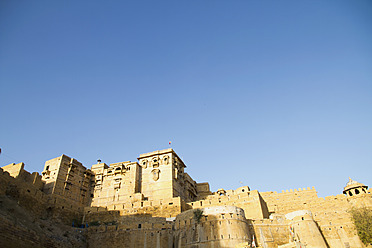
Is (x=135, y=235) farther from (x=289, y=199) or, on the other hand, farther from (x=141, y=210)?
(x=289, y=199)

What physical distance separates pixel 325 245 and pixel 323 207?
1242 centimetres

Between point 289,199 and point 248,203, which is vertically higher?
point 289,199

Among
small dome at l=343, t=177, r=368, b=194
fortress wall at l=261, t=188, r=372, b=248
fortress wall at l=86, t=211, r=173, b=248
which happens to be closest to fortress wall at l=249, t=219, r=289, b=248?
fortress wall at l=261, t=188, r=372, b=248

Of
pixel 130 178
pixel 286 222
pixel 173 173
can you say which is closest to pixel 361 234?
pixel 286 222

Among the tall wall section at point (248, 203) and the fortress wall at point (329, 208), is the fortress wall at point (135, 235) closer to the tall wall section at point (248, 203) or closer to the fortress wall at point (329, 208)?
the tall wall section at point (248, 203)

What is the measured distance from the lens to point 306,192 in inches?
1854

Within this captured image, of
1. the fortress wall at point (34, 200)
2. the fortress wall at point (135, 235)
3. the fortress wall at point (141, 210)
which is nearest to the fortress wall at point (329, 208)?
the fortress wall at point (141, 210)

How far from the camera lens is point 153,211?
41656 millimetres

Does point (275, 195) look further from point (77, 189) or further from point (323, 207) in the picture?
point (77, 189)

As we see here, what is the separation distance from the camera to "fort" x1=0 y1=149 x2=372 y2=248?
3066 centimetres

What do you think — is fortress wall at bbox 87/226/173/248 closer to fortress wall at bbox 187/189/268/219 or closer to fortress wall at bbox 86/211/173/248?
fortress wall at bbox 86/211/173/248

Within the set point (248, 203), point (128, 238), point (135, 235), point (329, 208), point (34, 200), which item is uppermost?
point (34, 200)

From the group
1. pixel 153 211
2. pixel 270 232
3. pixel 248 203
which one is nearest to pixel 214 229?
pixel 270 232

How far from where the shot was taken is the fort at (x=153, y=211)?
1207 inches
